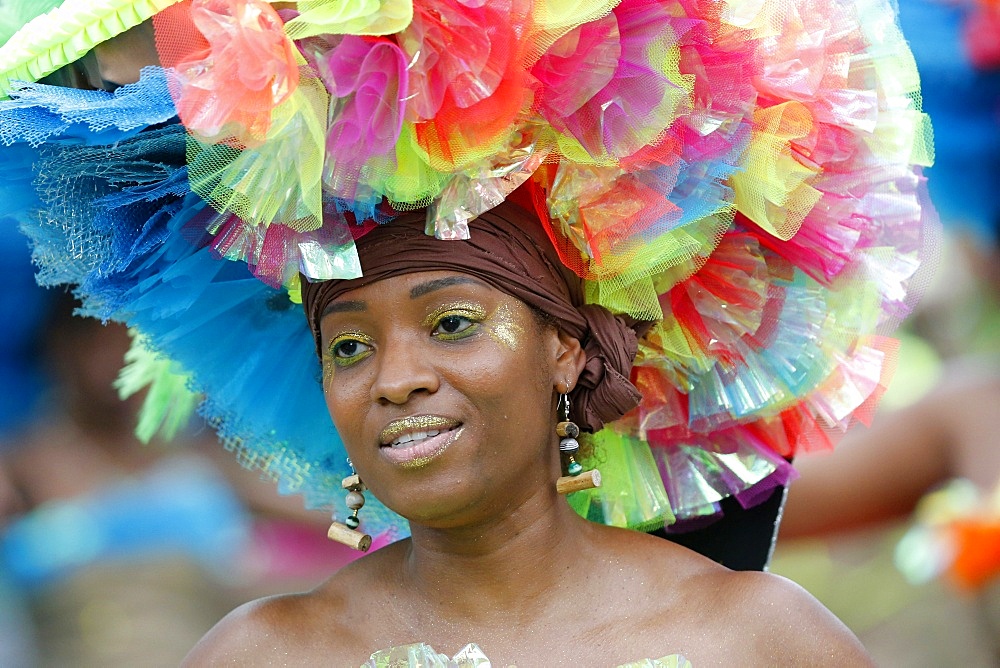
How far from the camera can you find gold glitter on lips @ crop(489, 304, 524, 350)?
2.58 meters

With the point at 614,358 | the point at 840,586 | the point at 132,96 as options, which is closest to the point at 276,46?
the point at 132,96

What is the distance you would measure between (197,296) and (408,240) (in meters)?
0.56

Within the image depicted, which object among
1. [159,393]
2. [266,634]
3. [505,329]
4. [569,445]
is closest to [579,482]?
[569,445]

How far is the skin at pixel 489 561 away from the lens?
8.36 feet

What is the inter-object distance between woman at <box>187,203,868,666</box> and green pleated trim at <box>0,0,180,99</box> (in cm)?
59

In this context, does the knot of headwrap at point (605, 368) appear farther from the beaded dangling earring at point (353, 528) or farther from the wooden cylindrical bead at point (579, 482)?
the beaded dangling earring at point (353, 528)

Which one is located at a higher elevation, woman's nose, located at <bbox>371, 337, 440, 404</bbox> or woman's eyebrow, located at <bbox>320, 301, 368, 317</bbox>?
woman's eyebrow, located at <bbox>320, 301, 368, 317</bbox>

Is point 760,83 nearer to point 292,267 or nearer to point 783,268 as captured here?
point 783,268

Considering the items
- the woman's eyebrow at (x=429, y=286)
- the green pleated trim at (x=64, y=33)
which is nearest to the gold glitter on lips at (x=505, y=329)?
the woman's eyebrow at (x=429, y=286)

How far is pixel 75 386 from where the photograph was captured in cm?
493

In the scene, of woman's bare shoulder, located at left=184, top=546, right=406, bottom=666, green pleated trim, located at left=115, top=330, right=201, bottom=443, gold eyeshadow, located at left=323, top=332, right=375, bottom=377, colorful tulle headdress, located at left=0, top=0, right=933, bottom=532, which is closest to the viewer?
colorful tulle headdress, located at left=0, top=0, right=933, bottom=532

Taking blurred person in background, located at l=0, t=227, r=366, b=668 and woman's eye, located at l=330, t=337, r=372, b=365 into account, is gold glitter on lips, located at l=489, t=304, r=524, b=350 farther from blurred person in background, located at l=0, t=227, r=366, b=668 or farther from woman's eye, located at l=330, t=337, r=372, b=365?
blurred person in background, located at l=0, t=227, r=366, b=668

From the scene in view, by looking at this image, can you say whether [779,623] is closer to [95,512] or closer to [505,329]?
[505,329]

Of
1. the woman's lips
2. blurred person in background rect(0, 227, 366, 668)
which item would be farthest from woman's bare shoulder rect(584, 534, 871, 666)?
blurred person in background rect(0, 227, 366, 668)
